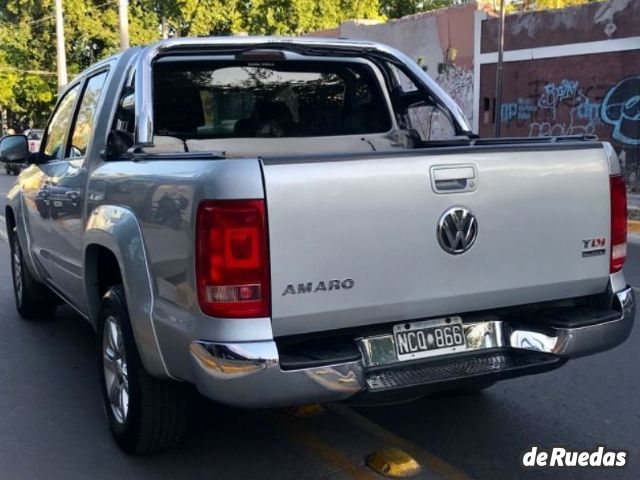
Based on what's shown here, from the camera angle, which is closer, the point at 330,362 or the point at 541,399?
the point at 330,362

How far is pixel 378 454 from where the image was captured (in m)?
3.67

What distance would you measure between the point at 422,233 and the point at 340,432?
145cm

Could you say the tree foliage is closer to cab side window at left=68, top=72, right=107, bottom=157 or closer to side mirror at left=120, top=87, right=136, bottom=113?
cab side window at left=68, top=72, right=107, bottom=157

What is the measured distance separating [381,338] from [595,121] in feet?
47.8

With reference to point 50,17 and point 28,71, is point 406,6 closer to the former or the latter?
point 50,17

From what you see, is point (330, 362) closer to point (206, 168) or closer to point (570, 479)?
point (206, 168)

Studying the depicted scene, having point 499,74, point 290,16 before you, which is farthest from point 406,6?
point 499,74

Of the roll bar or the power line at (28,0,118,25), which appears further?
the power line at (28,0,118,25)

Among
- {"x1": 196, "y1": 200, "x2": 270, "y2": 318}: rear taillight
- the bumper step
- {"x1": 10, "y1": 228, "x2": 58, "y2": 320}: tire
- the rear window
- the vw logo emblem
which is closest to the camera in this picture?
{"x1": 196, "y1": 200, "x2": 270, "y2": 318}: rear taillight

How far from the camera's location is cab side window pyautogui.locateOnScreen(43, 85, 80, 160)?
5.20 m

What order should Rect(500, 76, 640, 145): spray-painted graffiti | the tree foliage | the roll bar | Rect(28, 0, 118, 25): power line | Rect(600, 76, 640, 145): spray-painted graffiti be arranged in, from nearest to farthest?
the roll bar
Rect(600, 76, 640, 145): spray-painted graffiti
Rect(500, 76, 640, 145): spray-painted graffiti
the tree foliage
Rect(28, 0, 118, 25): power line

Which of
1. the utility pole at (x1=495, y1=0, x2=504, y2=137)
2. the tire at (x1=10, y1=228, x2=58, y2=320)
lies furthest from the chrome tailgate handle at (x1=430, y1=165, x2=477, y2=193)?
the utility pole at (x1=495, y1=0, x2=504, y2=137)

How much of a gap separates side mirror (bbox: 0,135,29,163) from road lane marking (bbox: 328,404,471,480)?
3169 mm

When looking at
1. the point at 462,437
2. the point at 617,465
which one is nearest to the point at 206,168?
the point at 462,437
